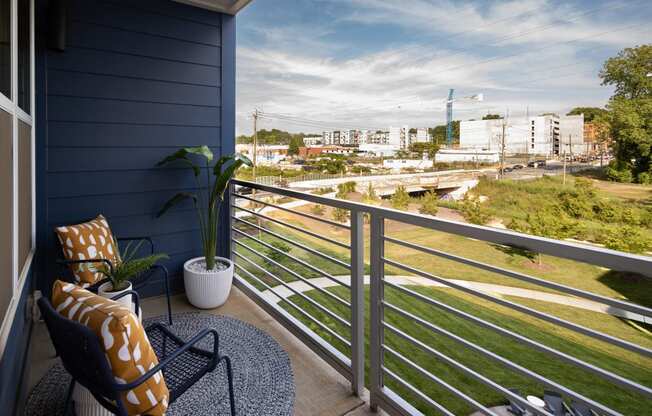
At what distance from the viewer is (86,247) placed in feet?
7.07

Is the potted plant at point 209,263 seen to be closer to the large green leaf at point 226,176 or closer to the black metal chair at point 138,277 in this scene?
the large green leaf at point 226,176

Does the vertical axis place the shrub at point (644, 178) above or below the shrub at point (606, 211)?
above

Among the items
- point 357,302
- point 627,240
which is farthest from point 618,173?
point 357,302

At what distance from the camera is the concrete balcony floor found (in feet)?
5.40

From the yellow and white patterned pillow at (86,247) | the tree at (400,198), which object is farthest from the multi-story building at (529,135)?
the yellow and white patterned pillow at (86,247)

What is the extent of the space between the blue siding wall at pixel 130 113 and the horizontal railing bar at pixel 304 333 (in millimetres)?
631

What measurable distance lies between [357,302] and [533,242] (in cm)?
88

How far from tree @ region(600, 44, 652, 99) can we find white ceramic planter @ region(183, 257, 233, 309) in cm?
822

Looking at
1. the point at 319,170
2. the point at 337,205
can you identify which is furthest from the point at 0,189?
the point at 319,170

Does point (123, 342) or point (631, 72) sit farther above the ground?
point (631, 72)

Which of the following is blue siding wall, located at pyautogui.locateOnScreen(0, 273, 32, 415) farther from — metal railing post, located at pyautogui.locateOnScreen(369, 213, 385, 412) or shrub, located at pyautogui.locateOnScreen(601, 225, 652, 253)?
shrub, located at pyautogui.locateOnScreen(601, 225, 652, 253)

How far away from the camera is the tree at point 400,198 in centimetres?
998

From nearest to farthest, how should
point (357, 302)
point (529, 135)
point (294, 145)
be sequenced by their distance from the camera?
point (357, 302)
point (529, 135)
point (294, 145)

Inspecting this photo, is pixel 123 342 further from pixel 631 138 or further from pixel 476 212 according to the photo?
pixel 476 212
